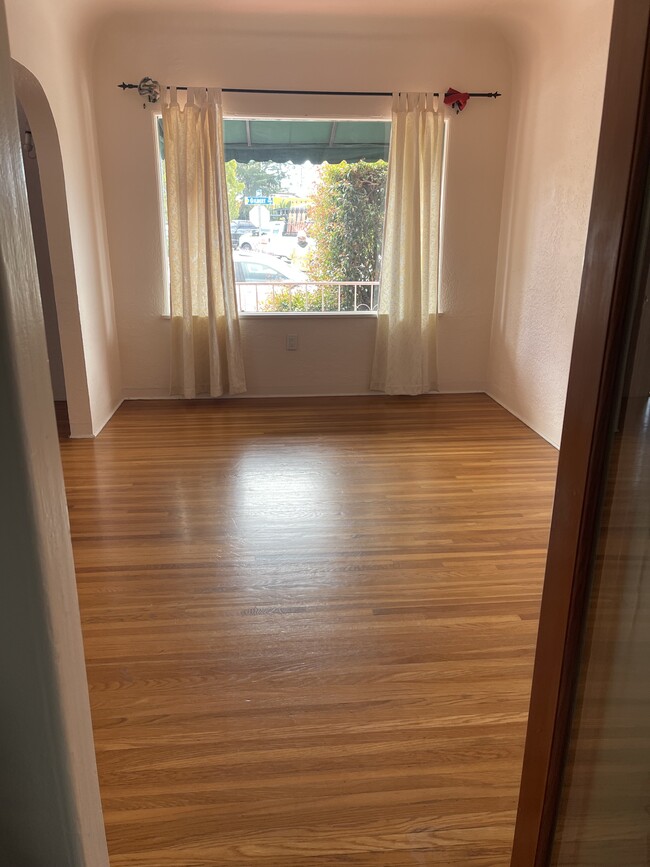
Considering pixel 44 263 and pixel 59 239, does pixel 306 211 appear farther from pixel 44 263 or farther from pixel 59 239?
pixel 44 263

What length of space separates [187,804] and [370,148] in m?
4.42

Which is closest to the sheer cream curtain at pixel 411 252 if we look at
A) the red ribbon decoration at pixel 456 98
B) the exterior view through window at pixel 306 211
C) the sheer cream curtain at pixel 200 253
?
the red ribbon decoration at pixel 456 98

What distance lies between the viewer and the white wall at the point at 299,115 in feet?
13.4

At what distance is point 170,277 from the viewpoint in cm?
Result: 443

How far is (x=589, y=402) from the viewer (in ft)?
2.70

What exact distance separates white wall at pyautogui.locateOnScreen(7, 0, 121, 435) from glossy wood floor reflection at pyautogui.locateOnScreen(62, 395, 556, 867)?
22.5 inches

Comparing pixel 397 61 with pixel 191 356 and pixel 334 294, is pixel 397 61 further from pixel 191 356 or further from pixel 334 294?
pixel 191 356

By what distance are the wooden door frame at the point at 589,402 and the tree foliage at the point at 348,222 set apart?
4140 millimetres

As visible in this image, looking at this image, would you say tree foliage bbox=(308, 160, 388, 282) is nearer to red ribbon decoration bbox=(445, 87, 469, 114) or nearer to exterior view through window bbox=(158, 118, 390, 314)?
exterior view through window bbox=(158, 118, 390, 314)

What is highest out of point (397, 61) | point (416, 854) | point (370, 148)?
point (397, 61)

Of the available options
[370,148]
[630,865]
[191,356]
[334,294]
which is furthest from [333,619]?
[370,148]

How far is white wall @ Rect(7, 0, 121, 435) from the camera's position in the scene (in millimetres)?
3121

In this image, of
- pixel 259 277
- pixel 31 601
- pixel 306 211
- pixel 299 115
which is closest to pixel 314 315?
pixel 259 277

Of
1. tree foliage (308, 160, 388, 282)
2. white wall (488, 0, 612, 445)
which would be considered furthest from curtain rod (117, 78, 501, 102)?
tree foliage (308, 160, 388, 282)
